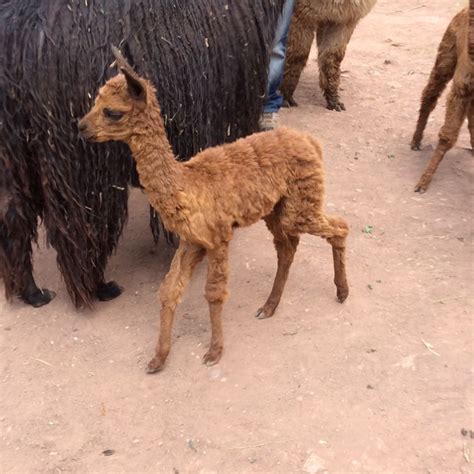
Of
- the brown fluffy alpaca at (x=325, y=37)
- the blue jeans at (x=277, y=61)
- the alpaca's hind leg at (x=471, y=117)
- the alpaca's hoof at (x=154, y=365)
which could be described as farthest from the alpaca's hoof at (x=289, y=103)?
the alpaca's hoof at (x=154, y=365)

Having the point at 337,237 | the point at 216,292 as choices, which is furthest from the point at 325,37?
the point at 216,292

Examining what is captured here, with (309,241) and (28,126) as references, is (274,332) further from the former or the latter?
(28,126)

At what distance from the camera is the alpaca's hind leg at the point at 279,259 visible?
9.07 feet

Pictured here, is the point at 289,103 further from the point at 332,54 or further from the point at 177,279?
the point at 177,279

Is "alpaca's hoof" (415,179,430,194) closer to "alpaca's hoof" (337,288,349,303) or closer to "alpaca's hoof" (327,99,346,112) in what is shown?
"alpaca's hoof" (337,288,349,303)

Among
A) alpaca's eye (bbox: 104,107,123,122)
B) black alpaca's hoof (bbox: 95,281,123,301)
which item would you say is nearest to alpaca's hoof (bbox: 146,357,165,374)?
black alpaca's hoof (bbox: 95,281,123,301)

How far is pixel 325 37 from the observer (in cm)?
503

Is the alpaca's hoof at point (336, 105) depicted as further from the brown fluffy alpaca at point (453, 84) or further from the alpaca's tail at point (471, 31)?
the alpaca's tail at point (471, 31)

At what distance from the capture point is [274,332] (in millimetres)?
2816

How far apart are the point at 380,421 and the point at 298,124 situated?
3.05 m

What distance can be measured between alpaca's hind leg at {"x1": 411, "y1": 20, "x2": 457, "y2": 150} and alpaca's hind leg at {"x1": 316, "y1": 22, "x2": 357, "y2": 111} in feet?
3.09

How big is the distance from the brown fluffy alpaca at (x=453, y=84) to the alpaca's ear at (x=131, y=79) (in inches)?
86.7

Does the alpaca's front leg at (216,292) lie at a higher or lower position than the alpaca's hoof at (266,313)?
higher

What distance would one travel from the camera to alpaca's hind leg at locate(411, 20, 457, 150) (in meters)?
4.01
